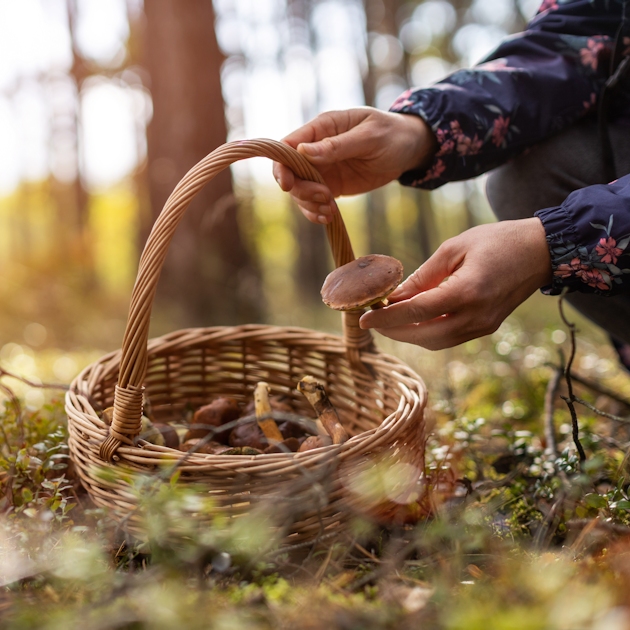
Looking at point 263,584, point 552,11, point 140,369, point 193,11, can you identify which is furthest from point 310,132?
point 193,11

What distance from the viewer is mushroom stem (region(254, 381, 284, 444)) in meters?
1.38

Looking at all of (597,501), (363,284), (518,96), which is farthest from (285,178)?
(597,501)

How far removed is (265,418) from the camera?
132 cm

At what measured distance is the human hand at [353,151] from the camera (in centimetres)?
137

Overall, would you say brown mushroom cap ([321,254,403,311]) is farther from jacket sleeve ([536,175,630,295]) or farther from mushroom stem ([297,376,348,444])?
jacket sleeve ([536,175,630,295])

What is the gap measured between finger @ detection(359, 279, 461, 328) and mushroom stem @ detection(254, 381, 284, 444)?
1.44ft

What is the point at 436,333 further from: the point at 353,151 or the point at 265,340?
the point at 265,340

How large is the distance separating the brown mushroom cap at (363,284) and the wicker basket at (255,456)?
27 centimetres

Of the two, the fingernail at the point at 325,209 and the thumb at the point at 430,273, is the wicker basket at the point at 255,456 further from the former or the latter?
the thumb at the point at 430,273

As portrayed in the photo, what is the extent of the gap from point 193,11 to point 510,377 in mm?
3724

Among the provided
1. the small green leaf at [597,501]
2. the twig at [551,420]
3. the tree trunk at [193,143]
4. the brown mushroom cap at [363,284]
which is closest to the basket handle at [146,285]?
the brown mushroom cap at [363,284]

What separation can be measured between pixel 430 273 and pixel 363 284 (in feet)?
0.61

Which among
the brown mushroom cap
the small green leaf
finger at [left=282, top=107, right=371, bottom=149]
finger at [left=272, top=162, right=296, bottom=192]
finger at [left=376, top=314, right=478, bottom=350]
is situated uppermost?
finger at [left=282, top=107, right=371, bottom=149]

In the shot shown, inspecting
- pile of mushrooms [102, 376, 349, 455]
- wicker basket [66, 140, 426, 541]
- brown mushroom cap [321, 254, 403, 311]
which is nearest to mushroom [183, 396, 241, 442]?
pile of mushrooms [102, 376, 349, 455]
